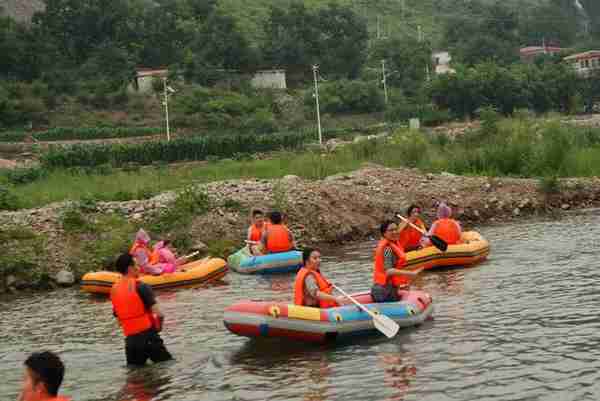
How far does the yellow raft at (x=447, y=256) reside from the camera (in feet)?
→ 55.5

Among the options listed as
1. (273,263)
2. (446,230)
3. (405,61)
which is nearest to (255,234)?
(273,263)

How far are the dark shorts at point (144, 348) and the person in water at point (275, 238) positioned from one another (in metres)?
7.55

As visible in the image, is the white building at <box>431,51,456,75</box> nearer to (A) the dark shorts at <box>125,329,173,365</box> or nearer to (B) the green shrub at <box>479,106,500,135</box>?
(B) the green shrub at <box>479,106,500,135</box>

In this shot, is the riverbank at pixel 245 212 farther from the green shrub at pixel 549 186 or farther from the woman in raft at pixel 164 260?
the woman in raft at pixel 164 260

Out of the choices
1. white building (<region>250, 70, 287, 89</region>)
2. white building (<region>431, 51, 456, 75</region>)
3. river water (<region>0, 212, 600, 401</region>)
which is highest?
white building (<region>431, 51, 456, 75</region>)

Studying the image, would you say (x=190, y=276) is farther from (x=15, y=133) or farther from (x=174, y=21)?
(x=174, y=21)

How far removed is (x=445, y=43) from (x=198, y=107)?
4752 centimetres

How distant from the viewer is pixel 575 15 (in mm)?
127875

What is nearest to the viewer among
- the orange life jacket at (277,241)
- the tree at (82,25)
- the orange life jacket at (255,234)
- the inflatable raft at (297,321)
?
the inflatable raft at (297,321)

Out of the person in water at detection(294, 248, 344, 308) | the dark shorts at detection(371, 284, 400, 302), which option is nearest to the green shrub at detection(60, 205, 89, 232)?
the person in water at detection(294, 248, 344, 308)

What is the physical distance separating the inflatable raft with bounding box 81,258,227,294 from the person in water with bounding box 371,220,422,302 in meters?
5.46

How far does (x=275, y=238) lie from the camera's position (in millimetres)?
18359

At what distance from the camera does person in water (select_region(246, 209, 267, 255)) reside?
1869 centimetres

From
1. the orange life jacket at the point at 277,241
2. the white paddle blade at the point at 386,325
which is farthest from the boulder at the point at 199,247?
the white paddle blade at the point at 386,325
